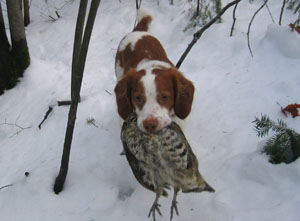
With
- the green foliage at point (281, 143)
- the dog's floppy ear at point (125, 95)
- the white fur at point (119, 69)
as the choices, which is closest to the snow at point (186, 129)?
the green foliage at point (281, 143)

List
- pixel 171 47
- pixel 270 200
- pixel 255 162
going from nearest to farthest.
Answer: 1. pixel 270 200
2. pixel 255 162
3. pixel 171 47

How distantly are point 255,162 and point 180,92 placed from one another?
0.77 m

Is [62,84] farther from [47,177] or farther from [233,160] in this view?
[233,160]

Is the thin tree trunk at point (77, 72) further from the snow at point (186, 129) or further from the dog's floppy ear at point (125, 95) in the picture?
the dog's floppy ear at point (125, 95)

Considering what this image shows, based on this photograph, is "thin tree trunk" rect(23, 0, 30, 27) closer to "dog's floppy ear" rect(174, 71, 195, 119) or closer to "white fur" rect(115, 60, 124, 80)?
"white fur" rect(115, 60, 124, 80)

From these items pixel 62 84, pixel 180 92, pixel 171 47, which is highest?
pixel 180 92

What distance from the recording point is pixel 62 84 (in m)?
3.66

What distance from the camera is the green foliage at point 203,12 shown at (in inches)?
165

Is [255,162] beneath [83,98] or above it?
above

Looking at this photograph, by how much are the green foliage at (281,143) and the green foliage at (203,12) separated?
2668mm

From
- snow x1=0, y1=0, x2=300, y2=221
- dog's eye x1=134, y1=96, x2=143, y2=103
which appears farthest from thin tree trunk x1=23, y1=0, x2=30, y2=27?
dog's eye x1=134, y1=96, x2=143, y2=103

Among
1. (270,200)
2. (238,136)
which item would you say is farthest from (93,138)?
(270,200)

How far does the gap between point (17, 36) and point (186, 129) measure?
8.12 ft

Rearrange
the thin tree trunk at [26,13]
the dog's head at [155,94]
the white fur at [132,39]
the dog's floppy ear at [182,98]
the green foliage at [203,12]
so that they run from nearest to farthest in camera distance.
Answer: the dog's head at [155,94] → the dog's floppy ear at [182,98] → the white fur at [132,39] → the green foliage at [203,12] → the thin tree trunk at [26,13]
